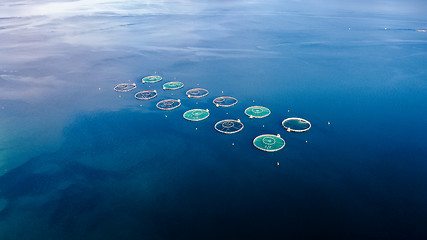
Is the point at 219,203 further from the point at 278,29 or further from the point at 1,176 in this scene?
the point at 278,29

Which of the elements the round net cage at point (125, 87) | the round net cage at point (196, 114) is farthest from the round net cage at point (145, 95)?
the round net cage at point (196, 114)

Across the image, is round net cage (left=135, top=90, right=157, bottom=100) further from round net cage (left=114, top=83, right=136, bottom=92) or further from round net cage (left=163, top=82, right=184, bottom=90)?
round net cage (left=114, top=83, right=136, bottom=92)

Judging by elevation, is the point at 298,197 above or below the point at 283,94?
below

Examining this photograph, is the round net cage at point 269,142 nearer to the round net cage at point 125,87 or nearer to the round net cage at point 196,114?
the round net cage at point 196,114

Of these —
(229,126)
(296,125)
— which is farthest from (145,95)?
(296,125)

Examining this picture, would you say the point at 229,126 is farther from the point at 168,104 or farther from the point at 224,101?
the point at 168,104

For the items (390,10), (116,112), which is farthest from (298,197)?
(390,10)
